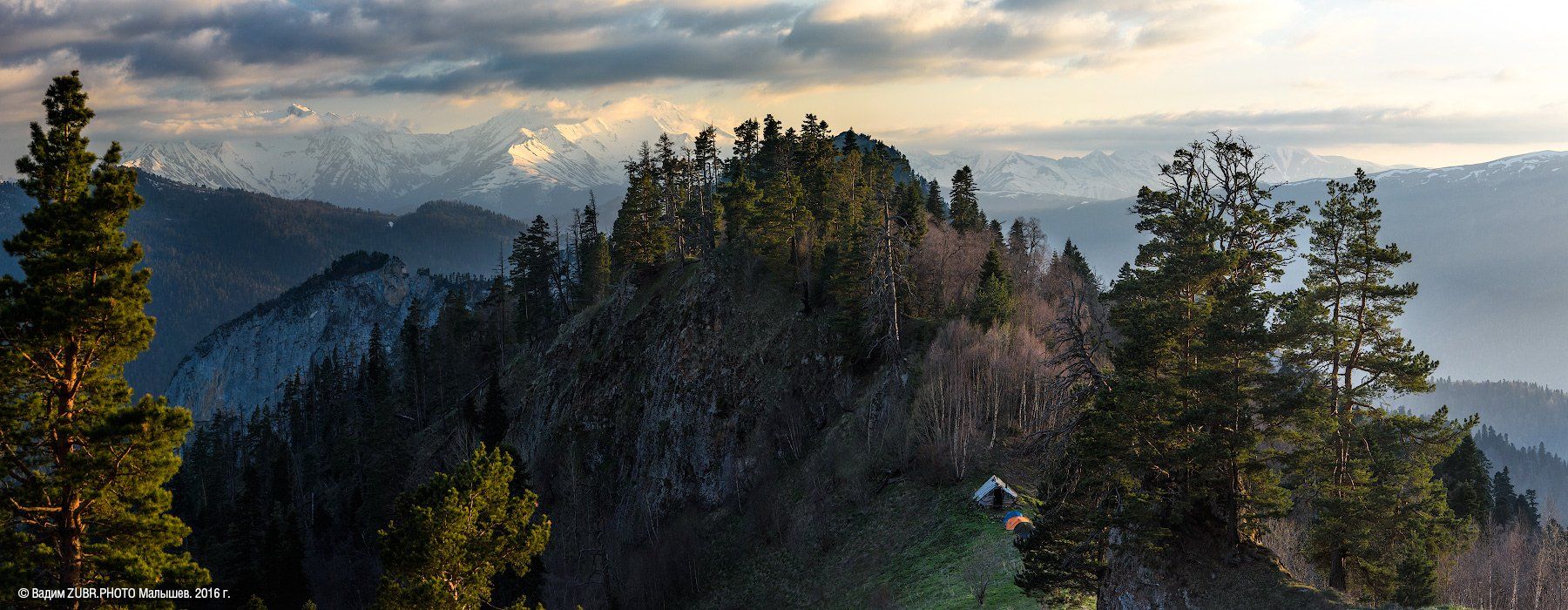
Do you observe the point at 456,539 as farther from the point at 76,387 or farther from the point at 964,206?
the point at 964,206

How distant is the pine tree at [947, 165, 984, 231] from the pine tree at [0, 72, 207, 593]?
65.8 metres

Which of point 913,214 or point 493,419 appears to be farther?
point 493,419

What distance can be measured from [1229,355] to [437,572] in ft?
65.5

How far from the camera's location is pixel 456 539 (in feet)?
59.6

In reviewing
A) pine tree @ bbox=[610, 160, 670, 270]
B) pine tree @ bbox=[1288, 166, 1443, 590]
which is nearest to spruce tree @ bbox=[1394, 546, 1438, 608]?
pine tree @ bbox=[1288, 166, 1443, 590]

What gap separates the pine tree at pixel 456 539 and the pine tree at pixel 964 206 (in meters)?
59.9

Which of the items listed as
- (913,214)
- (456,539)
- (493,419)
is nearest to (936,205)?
(913,214)

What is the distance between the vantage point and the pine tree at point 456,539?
57.6 feet

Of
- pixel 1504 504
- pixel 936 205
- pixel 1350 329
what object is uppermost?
pixel 936 205

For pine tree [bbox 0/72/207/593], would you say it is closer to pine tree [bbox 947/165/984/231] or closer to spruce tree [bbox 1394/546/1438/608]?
spruce tree [bbox 1394/546/1438/608]

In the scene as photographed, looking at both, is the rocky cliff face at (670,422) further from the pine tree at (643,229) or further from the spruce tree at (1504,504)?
the spruce tree at (1504,504)

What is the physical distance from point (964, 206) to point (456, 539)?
66.9m

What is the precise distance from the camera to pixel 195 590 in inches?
597

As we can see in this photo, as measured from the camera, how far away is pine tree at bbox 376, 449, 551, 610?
17547 millimetres
